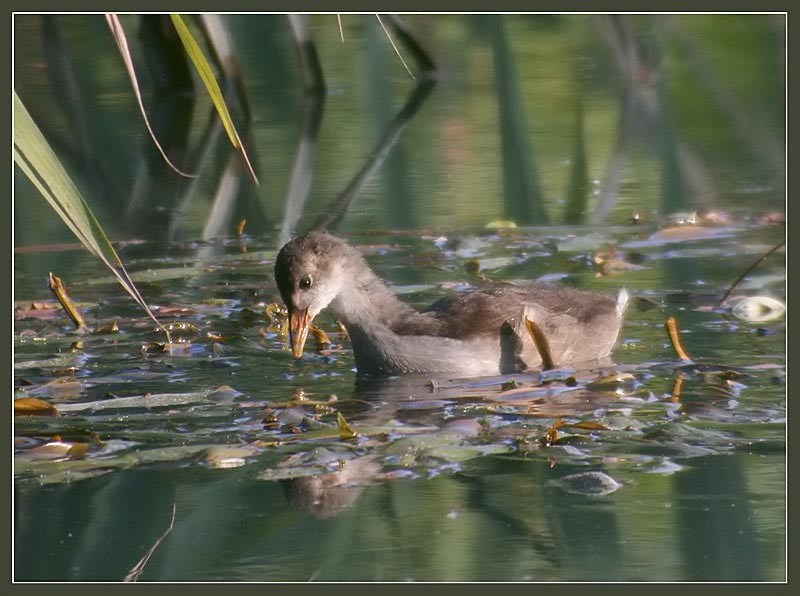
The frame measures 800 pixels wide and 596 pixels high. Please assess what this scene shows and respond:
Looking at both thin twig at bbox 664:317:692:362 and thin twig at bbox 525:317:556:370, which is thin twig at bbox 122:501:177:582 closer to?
thin twig at bbox 525:317:556:370

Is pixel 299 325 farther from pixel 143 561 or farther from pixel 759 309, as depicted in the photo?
pixel 759 309

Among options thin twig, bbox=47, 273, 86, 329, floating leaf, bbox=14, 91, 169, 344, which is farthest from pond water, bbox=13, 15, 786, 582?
floating leaf, bbox=14, 91, 169, 344

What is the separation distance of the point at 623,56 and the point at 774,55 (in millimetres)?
2382

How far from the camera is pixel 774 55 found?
54.7 ft

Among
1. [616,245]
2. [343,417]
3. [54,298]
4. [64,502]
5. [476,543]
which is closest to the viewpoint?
[476,543]

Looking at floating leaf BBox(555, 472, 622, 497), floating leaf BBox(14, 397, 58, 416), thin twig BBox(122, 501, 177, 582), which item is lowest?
thin twig BBox(122, 501, 177, 582)

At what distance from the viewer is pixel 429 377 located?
838 cm

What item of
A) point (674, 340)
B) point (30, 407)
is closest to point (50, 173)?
point (30, 407)

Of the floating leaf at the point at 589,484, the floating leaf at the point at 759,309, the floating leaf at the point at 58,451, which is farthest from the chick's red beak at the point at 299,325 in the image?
the floating leaf at the point at 759,309

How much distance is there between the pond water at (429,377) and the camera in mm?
5992

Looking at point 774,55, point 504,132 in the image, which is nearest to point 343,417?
point 504,132

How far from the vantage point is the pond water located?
19.7 ft

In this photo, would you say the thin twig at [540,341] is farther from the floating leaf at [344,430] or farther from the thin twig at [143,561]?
the thin twig at [143,561]

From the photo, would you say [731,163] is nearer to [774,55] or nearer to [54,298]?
[774,55]
